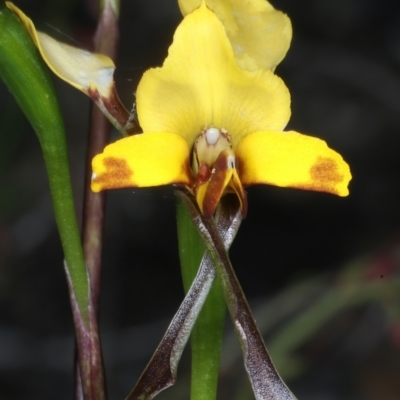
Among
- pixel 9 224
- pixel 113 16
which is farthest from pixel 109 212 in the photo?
pixel 113 16

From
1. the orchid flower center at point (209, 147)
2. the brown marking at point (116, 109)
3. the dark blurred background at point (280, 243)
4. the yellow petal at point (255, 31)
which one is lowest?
the dark blurred background at point (280, 243)

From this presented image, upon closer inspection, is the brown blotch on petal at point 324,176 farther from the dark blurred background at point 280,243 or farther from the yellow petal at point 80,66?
the dark blurred background at point 280,243

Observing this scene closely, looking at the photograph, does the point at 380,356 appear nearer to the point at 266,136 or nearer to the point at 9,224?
the point at 9,224

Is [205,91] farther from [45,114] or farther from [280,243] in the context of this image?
[280,243]

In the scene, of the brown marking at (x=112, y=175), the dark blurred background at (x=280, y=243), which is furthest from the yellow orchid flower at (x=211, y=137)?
the dark blurred background at (x=280, y=243)

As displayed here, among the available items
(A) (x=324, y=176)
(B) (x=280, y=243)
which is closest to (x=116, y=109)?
(A) (x=324, y=176)

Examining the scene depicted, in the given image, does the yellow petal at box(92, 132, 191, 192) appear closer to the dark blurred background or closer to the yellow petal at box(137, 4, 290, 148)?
the yellow petal at box(137, 4, 290, 148)

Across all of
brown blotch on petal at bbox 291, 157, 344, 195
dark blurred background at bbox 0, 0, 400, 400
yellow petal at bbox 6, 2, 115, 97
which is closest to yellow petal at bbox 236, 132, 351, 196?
brown blotch on petal at bbox 291, 157, 344, 195
